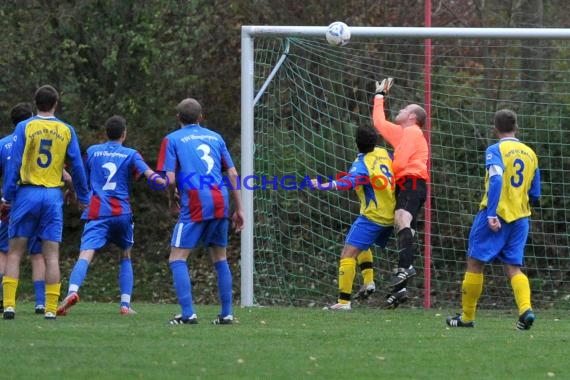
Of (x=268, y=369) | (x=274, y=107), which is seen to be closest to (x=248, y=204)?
(x=274, y=107)

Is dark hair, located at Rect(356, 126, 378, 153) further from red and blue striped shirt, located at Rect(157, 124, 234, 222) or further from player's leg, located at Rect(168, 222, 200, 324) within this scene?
player's leg, located at Rect(168, 222, 200, 324)

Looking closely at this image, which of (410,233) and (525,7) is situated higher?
(525,7)

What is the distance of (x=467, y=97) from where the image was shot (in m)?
14.7

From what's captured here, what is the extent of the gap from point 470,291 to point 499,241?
50 cm

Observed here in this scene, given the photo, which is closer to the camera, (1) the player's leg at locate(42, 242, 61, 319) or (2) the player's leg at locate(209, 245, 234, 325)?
(2) the player's leg at locate(209, 245, 234, 325)

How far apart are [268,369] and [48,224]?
3.43m

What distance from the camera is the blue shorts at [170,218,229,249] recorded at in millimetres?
9203

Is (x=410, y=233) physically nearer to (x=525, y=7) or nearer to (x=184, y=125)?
(x=184, y=125)

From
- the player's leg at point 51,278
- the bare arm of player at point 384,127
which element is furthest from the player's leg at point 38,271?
the bare arm of player at point 384,127

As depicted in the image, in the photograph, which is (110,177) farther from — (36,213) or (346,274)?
(346,274)

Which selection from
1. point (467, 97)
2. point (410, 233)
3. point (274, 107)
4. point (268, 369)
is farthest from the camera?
point (467, 97)

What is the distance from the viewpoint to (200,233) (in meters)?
9.27

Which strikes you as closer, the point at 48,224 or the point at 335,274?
the point at 48,224

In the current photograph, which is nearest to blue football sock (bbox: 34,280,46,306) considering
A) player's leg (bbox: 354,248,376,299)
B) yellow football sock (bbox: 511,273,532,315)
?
player's leg (bbox: 354,248,376,299)
